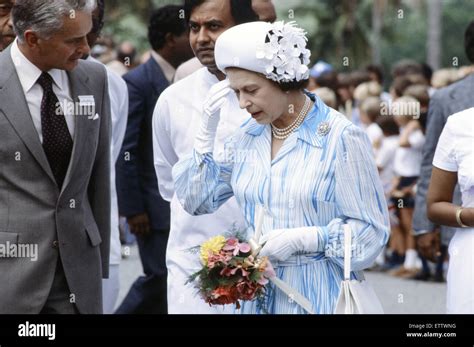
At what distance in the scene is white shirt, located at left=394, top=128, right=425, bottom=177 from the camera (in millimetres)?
13133

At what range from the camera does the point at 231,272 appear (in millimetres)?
5523

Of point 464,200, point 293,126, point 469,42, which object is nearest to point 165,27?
point 469,42

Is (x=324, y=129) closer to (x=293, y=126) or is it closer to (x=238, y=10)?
(x=293, y=126)

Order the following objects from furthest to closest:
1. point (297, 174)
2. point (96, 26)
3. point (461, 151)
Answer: point (96, 26) → point (461, 151) → point (297, 174)

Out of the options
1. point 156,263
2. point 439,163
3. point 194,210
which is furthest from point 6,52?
point 156,263

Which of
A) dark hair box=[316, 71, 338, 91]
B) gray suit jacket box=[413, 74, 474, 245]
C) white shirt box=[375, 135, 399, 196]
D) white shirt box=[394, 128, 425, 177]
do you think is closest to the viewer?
gray suit jacket box=[413, 74, 474, 245]

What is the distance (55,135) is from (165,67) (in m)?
3.43

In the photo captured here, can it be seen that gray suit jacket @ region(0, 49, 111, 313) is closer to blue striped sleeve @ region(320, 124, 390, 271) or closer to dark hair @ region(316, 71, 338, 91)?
blue striped sleeve @ region(320, 124, 390, 271)

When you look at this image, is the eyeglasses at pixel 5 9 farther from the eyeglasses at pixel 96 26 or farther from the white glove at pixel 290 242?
the white glove at pixel 290 242

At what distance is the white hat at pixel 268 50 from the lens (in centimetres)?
559

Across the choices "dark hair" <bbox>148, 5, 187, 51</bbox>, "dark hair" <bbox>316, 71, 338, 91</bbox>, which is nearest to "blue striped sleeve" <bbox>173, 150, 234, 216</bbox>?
"dark hair" <bbox>148, 5, 187, 51</bbox>

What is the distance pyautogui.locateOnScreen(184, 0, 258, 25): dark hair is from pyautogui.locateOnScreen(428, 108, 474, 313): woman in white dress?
1.17 metres

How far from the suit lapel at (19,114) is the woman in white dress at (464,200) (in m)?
1.83

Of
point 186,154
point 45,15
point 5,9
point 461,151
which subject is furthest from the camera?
point 5,9
